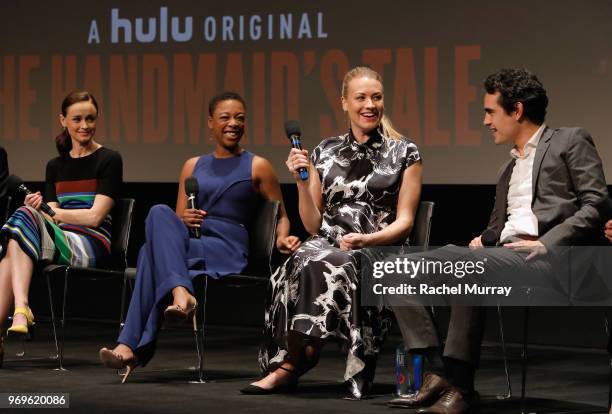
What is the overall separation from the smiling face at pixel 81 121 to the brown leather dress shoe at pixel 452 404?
2359mm

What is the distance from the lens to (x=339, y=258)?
13.7 feet

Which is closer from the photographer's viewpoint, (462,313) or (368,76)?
(462,313)

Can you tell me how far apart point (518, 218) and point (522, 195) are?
8cm

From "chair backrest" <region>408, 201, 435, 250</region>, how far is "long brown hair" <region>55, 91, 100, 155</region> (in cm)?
173

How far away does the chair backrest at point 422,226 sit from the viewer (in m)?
4.38

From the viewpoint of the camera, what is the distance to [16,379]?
4.51 m

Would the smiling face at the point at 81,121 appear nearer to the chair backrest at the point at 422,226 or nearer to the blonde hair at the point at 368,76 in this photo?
the blonde hair at the point at 368,76

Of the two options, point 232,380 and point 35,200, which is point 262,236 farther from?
point 35,200

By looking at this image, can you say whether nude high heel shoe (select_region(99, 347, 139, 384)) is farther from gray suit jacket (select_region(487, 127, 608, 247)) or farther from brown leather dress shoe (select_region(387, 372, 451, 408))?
gray suit jacket (select_region(487, 127, 608, 247))

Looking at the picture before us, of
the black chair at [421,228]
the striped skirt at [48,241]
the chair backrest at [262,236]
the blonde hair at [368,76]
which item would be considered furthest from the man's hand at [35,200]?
the black chair at [421,228]

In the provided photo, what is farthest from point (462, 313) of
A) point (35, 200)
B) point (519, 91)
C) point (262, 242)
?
point (35, 200)

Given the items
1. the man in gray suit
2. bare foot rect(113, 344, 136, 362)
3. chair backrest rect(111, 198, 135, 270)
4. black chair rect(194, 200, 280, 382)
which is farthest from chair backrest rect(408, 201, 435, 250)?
chair backrest rect(111, 198, 135, 270)

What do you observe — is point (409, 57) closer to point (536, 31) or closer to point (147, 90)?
point (536, 31)

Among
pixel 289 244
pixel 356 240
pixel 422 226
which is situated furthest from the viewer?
pixel 289 244
